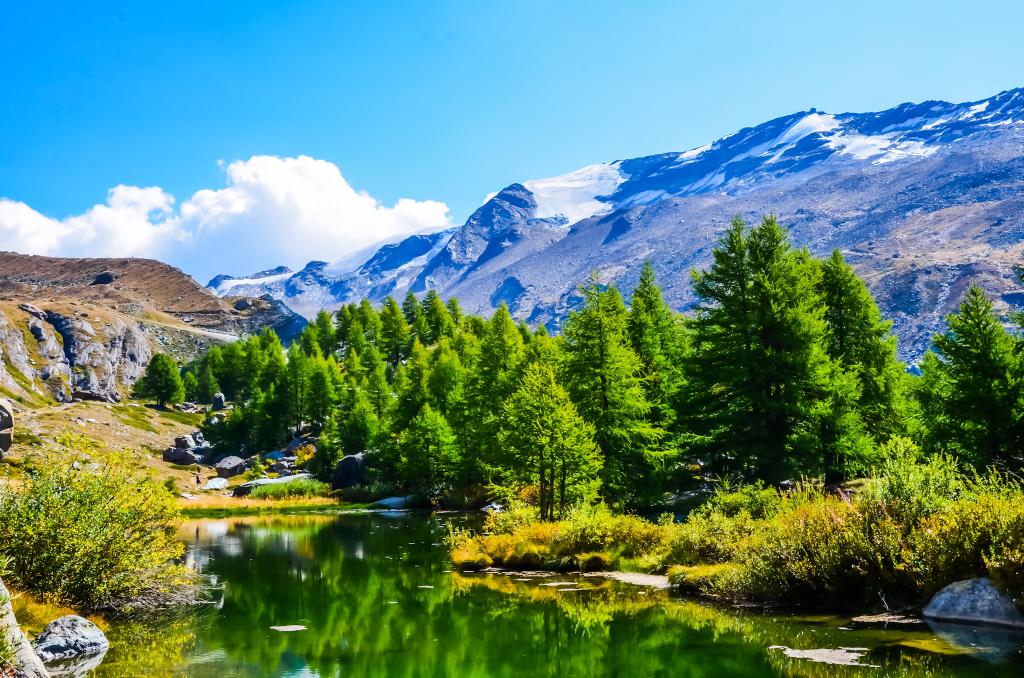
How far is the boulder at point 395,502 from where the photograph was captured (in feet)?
199

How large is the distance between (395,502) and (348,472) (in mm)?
10975

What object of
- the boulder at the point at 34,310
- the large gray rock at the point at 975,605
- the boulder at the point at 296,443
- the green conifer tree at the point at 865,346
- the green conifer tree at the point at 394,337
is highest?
the boulder at the point at 34,310

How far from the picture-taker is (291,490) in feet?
227

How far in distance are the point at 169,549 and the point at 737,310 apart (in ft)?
81.2

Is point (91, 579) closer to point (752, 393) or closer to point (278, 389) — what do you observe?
point (752, 393)

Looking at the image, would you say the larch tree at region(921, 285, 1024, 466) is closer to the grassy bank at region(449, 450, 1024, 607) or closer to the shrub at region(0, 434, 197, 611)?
the grassy bank at region(449, 450, 1024, 607)

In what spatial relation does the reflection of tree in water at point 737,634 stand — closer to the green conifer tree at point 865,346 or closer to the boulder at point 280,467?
the green conifer tree at point 865,346

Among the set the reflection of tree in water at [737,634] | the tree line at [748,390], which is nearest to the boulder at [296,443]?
the tree line at [748,390]

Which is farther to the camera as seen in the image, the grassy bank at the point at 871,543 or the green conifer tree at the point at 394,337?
the green conifer tree at the point at 394,337

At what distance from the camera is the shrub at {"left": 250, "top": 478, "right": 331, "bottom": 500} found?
68.3 meters

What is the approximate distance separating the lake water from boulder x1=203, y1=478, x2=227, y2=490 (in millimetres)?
53987

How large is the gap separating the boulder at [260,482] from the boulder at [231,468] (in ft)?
32.5

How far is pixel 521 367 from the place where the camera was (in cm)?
5031

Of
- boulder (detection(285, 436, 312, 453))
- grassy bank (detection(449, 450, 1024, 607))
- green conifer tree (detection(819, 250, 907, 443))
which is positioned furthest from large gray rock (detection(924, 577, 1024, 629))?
boulder (detection(285, 436, 312, 453))
